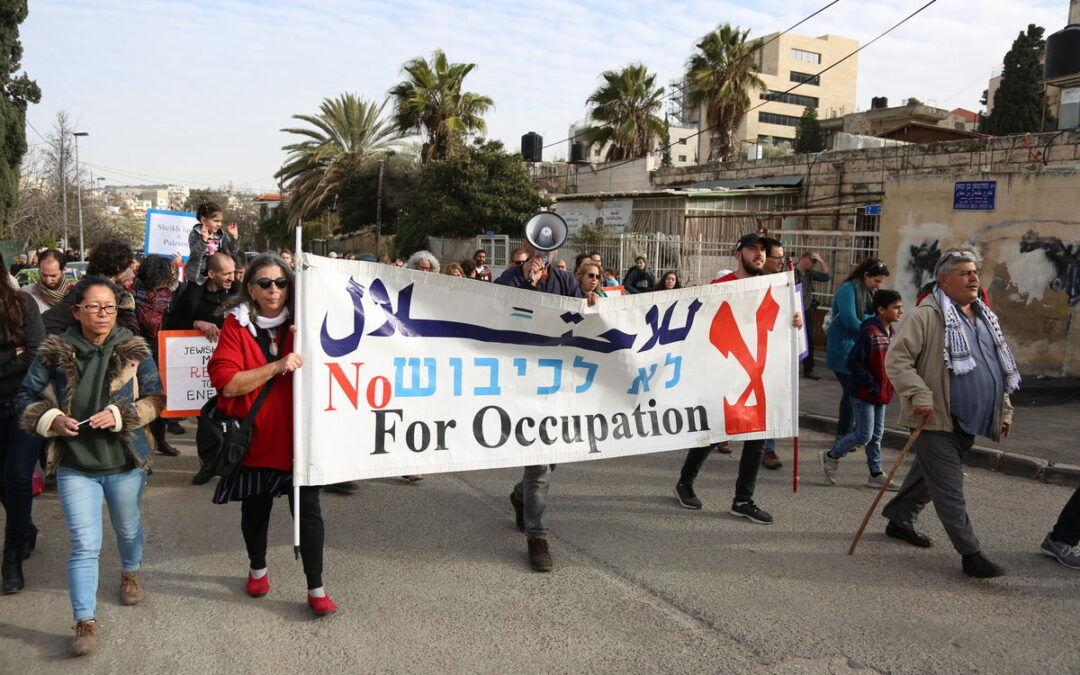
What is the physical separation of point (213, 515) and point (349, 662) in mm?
2454

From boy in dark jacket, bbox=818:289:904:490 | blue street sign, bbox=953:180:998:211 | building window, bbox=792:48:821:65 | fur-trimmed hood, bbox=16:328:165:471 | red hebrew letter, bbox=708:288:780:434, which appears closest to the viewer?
fur-trimmed hood, bbox=16:328:165:471

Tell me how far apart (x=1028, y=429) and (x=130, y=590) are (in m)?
8.13

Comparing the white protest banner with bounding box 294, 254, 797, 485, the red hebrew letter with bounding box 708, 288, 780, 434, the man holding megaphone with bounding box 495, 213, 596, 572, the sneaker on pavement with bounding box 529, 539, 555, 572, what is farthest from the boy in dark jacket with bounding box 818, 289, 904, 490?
the sneaker on pavement with bounding box 529, 539, 555, 572

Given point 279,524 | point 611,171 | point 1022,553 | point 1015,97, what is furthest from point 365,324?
point 1015,97

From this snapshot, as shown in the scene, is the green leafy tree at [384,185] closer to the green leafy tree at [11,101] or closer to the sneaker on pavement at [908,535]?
the green leafy tree at [11,101]

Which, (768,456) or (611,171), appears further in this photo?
(611,171)

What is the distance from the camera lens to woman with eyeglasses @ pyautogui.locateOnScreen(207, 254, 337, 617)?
146 inches

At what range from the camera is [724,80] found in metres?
29.0

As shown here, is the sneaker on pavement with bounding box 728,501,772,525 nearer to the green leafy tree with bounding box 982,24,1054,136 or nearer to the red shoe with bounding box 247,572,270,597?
the red shoe with bounding box 247,572,270,597

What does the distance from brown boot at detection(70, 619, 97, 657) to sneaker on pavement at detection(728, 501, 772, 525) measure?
148 inches

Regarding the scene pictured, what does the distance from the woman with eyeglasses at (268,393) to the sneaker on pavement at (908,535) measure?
132 inches

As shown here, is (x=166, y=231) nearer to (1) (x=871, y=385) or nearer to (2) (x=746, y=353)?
(2) (x=746, y=353)

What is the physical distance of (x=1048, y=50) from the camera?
15.0 m

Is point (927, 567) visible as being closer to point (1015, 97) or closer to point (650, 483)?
point (650, 483)
